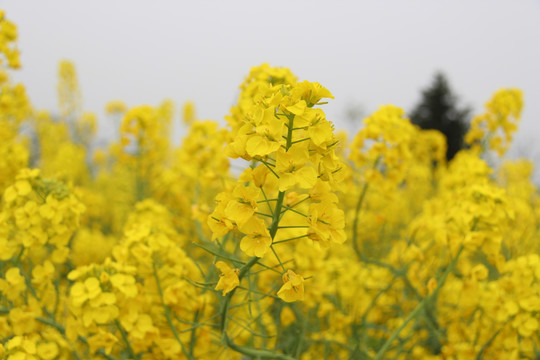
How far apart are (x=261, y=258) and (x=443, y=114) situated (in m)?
26.4

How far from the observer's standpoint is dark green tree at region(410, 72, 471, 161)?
2431cm

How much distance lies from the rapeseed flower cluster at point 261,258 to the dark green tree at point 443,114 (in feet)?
73.6

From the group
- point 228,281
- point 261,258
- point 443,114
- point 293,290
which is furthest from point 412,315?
point 443,114

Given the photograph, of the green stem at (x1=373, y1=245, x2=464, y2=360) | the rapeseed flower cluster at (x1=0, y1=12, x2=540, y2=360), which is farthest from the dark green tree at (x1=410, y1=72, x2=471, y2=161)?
the green stem at (x1=373, y1=245, x2=464, y2=360)

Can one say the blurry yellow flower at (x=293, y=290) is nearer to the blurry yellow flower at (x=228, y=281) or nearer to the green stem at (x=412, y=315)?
the blurry yellow flower at (x=228, y=281)

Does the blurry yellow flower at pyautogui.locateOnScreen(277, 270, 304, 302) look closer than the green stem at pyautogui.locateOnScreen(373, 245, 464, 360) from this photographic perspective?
Yes

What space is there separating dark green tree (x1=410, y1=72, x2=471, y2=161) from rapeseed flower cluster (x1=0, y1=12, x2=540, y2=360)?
73.6 ft

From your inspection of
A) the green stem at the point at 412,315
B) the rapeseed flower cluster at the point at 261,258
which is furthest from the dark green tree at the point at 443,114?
the green stem at the point at 412,315

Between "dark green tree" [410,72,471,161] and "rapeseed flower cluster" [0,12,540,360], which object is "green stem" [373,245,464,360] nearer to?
"rapeseed flower cluster" [0,12,540,360]

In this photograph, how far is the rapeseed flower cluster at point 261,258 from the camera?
1.09 metres

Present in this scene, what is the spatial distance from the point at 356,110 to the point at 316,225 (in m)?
21.1

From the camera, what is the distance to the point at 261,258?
1721mm

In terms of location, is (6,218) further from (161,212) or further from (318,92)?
(318,92)

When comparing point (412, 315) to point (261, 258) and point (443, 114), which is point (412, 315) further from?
point (443, 114)
